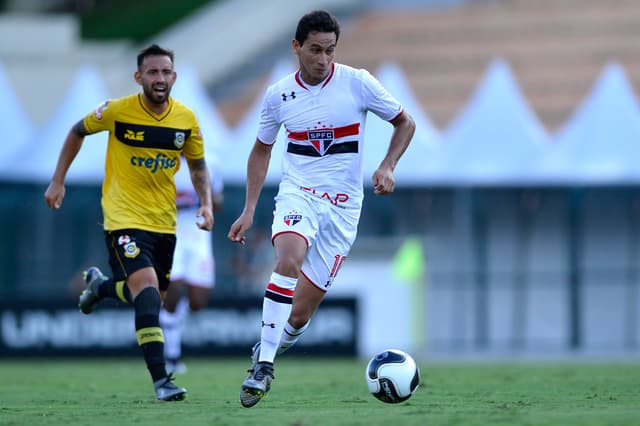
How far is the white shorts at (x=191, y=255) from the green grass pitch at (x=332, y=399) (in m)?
1.03

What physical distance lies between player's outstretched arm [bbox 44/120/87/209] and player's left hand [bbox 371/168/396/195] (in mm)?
2447

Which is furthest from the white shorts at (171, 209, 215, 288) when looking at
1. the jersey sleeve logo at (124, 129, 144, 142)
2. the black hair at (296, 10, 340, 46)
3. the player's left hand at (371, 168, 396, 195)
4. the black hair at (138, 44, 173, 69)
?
the player's left hand at (371, 168, 396, 195)

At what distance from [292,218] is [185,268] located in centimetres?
572

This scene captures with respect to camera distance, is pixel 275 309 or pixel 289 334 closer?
pixel 275 309

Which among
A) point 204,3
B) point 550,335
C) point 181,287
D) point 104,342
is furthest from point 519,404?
point 204,3

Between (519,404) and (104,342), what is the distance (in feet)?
36.2

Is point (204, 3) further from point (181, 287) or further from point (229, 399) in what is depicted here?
point (229, 399)

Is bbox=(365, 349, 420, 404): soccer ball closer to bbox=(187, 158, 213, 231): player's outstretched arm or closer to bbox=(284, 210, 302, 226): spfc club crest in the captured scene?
bbox=(284, 210, 302, 226): spfc club crest

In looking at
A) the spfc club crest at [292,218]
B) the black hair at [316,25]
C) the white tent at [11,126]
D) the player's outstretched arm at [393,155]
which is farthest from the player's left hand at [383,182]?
the white tent at [11,126]

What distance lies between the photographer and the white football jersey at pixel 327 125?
9383 millimetres

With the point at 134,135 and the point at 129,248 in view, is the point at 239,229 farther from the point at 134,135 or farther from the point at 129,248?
the point at 134,135

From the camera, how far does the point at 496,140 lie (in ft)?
73.5

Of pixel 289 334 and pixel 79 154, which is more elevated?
pixel 79 154

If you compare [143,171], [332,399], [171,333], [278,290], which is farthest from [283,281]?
[171,333]
